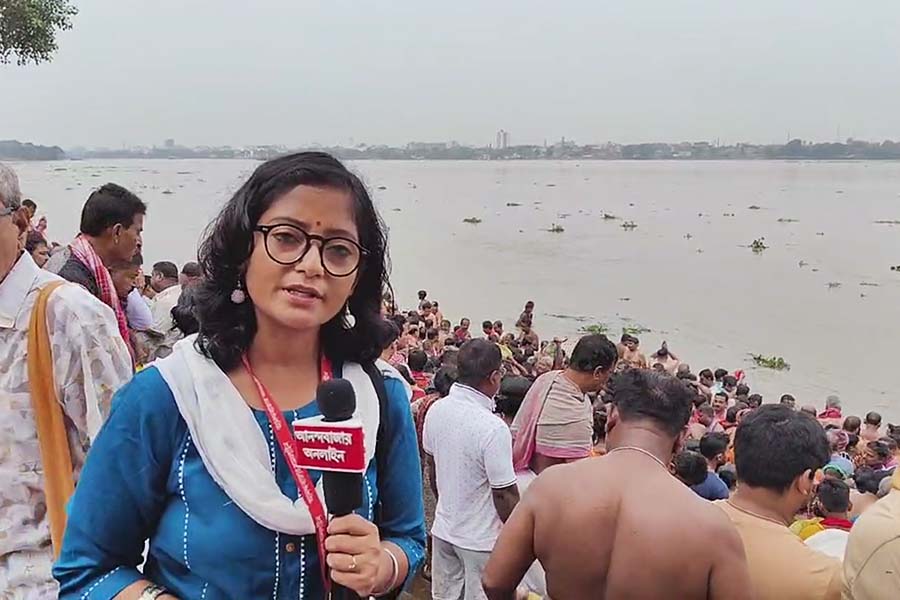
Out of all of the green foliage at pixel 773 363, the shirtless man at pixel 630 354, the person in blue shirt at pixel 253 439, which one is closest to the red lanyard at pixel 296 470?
the person in blue shirt at pixel 253 439

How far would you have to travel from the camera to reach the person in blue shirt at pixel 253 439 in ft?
4.65

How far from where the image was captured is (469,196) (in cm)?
10469

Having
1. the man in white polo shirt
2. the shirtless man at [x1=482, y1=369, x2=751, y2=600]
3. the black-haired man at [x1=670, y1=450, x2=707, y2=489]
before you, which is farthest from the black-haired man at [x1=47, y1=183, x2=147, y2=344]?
the black-haired man at [x1=670, y1=450, x2=707, y2=489]

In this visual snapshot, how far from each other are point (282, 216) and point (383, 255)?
265mm

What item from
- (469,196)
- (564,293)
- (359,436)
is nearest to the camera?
(359,436)

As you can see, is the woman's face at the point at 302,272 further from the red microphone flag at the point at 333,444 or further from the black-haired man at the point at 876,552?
the black-haired man at the point at 876,552

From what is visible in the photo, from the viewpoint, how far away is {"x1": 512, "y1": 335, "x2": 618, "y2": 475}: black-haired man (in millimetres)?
3980

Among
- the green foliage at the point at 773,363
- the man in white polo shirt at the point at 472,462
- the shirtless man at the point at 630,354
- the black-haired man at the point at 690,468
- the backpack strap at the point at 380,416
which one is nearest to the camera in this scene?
the backpack strap at the point at 380,416

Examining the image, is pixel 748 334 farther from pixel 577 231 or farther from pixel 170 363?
pixel 577 231

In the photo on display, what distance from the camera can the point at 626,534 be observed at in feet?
8.18

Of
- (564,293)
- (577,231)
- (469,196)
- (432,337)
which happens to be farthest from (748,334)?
(469,196)

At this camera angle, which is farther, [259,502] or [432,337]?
[432,337]

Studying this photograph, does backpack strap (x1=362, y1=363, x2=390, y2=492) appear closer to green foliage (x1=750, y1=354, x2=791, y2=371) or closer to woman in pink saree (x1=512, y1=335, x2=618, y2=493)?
woman in pink saree (x1=512, y1=335, x2=618, y2=493)

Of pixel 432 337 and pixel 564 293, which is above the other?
pixel 432 337
